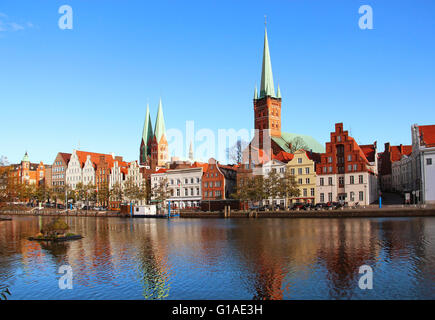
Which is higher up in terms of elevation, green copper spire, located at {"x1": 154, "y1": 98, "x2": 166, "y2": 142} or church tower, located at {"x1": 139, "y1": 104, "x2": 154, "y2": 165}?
green copper spire, located at {"x1": 154, "y1": 98, "x2": 166, "y2": 142}

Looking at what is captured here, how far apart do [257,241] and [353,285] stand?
61.1 feet

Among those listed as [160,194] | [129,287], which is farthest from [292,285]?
[160,194]

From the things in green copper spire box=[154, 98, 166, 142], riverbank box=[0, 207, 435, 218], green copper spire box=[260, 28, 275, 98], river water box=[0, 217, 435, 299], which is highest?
green copper spire box=[260, 28, 275, 98]

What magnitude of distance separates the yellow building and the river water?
2168 inches

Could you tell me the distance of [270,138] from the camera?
13450 centimetres

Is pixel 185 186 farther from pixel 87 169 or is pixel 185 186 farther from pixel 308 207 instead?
pixel 87 169

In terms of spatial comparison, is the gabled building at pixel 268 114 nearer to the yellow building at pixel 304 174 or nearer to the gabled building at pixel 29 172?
the yellow building at pixel 304 174

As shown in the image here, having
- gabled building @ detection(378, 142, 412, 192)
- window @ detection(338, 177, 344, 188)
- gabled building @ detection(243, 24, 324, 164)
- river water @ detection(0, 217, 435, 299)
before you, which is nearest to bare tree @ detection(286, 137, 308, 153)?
gabled building @ detection(243, 24, 324, 164)

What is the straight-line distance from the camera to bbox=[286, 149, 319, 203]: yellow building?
3703 inches

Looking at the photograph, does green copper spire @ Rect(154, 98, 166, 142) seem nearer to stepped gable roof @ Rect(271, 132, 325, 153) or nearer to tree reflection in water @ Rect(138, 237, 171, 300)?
stepped gable roof @ Rect(271, 132, 325, 153)

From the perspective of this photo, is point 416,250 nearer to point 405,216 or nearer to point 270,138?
point 405,216

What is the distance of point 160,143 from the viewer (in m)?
189

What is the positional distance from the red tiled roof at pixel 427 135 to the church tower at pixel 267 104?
67.7m

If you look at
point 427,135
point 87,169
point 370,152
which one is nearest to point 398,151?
point 370,152
